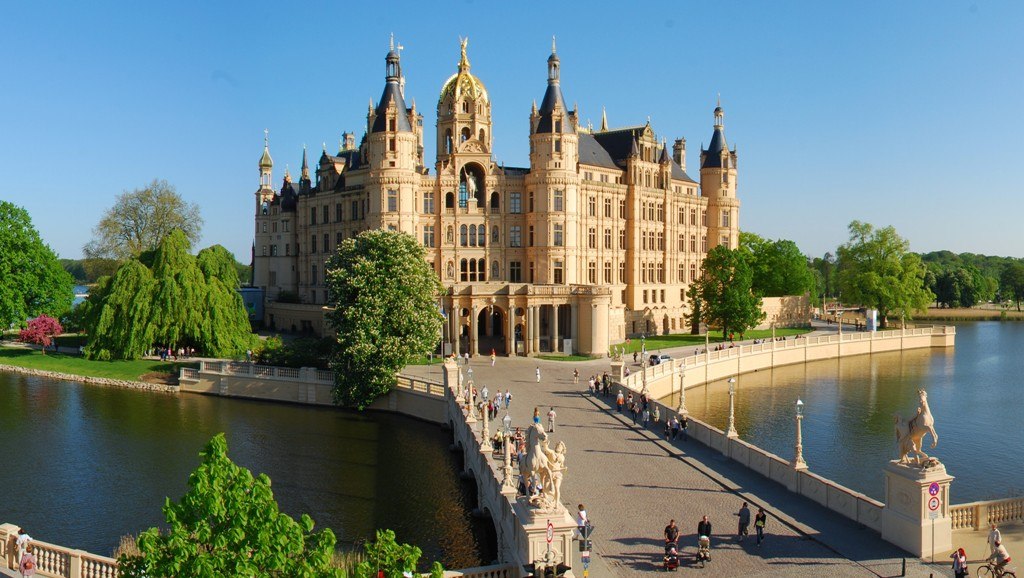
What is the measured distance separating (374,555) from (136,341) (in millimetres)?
54422

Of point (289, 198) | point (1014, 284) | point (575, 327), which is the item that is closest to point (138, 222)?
point (289, 198)

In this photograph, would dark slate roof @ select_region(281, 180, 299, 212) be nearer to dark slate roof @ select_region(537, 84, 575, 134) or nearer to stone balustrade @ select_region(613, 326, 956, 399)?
dark slate roof @ select_region(537, 84, 575, 134)

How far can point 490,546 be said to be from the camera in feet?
93.0

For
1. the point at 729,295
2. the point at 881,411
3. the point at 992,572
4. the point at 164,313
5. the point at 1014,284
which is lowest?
the point at 881,411

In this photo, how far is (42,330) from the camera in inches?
2783

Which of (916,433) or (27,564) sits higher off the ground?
(916,433)

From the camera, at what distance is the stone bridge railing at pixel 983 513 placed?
23.4 m

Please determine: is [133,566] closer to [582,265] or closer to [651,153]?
[582,265]

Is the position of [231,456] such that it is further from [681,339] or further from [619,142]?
[619,142]

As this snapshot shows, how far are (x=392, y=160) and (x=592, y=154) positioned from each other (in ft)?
74.2

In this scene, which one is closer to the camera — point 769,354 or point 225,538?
point 225,538

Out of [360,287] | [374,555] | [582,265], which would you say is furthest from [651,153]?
[374,555]

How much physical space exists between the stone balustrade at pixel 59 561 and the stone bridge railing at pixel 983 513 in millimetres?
24168

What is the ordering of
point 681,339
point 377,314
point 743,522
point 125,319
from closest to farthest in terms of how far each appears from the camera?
point 743,522 → point 377,314 → point 125,319 → point 681,339
